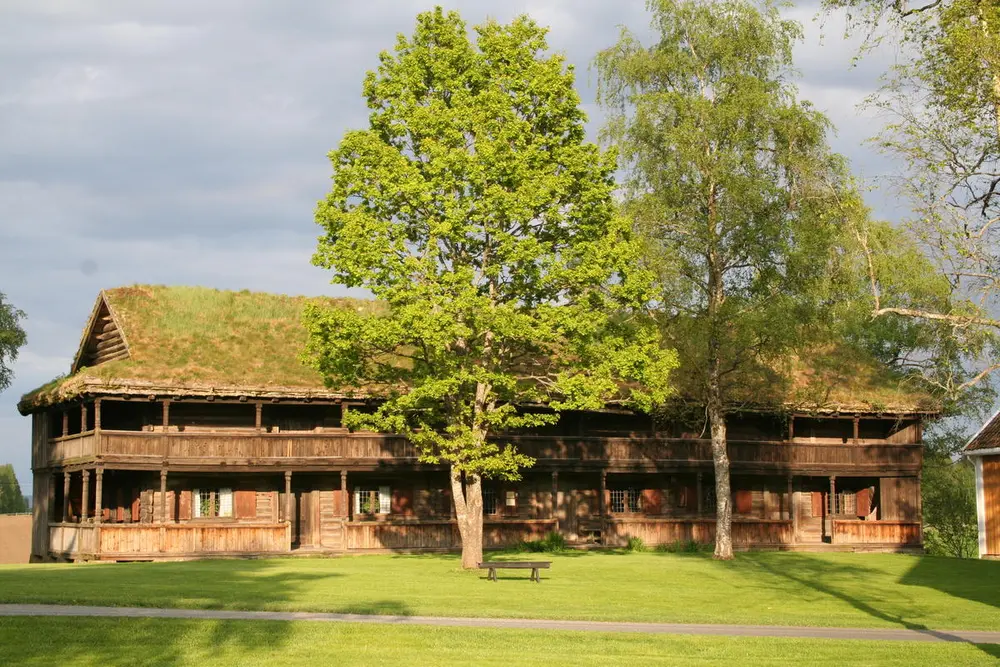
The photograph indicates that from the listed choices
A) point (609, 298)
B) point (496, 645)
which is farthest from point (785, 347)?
point (496, 645)

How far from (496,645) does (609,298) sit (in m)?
18.3

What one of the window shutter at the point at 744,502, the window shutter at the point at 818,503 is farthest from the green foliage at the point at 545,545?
the window shutter at the point at 818,503

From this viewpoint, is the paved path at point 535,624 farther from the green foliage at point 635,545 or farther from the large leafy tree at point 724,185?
the green foliage at point 635,545

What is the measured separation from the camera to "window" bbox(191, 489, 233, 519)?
45.0 m

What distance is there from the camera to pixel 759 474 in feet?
168

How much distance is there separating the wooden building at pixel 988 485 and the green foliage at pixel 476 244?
52.8 feet

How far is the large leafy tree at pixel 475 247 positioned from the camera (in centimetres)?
3353

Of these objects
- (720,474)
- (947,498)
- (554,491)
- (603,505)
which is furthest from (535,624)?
(947,498)

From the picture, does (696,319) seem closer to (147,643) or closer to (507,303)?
(507,303)

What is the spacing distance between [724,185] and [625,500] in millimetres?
16798

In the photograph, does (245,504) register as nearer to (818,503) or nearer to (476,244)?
(476,244)

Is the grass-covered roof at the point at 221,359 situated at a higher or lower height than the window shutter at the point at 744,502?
higher

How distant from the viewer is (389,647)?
18750mm

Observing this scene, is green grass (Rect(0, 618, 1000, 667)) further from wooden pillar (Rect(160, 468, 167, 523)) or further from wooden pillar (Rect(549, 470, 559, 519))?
wooden pillar (Rect(549, 470, 559, 519))
